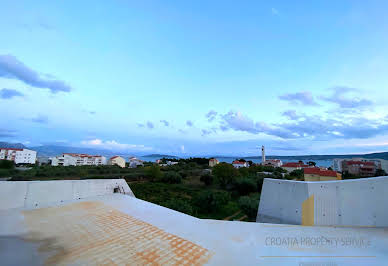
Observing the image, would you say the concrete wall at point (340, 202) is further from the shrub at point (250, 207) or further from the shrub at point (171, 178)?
the shrub at point (171, 178)

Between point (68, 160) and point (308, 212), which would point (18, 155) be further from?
point (308, 212)

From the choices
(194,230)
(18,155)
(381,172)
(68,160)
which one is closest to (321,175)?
(194,230)

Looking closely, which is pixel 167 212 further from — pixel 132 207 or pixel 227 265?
pixel 227 265

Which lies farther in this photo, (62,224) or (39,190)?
(39,190)

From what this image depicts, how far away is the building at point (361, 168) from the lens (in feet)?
104

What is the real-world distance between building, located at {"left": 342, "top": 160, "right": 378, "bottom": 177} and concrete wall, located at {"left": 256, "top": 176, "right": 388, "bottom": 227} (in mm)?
37869

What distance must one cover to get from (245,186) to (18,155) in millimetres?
50391

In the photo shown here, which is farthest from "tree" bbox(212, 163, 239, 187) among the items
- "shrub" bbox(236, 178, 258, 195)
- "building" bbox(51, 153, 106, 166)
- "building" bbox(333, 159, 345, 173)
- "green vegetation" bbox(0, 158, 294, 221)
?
"building" bbox(51, 153, 106, 166)

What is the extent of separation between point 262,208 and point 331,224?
1.63 m

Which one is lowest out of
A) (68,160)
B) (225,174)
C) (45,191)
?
(68,160)

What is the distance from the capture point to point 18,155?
40156 millimetres

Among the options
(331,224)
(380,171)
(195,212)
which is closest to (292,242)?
(331,224)

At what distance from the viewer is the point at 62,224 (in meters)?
A: 3.00

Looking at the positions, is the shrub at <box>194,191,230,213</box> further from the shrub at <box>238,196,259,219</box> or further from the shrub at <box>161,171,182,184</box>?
the shrub at <box>161,171,182,184</box>
